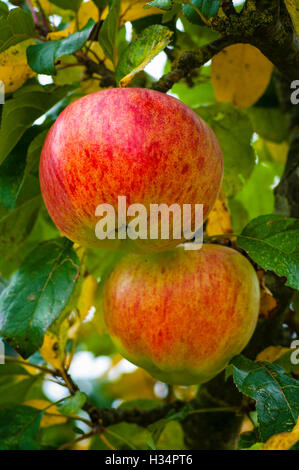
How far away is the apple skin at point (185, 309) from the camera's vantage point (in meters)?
0.98

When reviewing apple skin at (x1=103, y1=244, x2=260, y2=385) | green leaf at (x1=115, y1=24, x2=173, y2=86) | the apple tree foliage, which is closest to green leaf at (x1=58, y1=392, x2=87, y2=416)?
the apple tree foliage

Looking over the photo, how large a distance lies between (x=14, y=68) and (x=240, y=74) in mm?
624

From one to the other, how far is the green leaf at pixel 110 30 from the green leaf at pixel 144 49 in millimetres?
112

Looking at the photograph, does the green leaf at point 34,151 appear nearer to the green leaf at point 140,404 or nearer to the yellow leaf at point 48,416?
the yellow leaf at point 48,416

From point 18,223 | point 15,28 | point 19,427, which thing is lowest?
point 19,427

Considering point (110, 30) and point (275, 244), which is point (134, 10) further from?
point (275, 244)

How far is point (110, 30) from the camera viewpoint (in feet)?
3.41

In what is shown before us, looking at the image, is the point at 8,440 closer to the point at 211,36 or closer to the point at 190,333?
the point at 190,333

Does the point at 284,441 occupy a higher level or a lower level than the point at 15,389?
higher

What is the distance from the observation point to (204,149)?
857 millimetres

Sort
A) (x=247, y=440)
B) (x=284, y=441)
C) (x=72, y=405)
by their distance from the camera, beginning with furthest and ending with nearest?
(x=72, y=405), (x=247, y=440), (x=284, y=441)

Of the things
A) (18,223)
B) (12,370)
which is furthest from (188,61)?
(12,370)

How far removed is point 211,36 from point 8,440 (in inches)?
42.3
